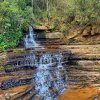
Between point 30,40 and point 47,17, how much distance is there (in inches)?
124

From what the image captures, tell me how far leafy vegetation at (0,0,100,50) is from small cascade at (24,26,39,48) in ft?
2.15

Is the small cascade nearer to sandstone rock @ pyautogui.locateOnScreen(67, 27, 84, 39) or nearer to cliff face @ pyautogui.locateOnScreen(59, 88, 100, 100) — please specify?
sandstone rock @ pyautogui.locateOnScreen(67, 27, 84, 39)

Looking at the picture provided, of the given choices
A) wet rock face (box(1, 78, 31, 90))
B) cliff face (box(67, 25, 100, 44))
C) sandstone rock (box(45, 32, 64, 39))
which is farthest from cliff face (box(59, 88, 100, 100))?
sandstone rock (box(45, 32, 64, 39))

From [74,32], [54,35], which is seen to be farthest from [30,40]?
[74,32]

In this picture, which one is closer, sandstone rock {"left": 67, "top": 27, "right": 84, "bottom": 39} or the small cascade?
sandstone rock {"left": 67, "top": 27, "right": 84, "bottom": 39}

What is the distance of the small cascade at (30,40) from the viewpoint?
21.2 metres

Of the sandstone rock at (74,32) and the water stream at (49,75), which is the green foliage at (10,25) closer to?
the water stream at (49,75)

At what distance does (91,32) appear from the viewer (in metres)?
20.2

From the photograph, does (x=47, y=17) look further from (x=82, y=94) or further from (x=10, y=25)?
(x=82, y=94)

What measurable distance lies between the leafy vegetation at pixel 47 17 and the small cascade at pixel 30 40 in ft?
2.15

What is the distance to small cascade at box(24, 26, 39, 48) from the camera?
836 inches

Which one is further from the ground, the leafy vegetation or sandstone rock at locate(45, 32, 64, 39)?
the leafy vegetation

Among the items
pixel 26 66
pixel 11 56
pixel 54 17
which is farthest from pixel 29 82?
pixel 54 17

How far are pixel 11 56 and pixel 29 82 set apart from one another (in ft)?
8.27
